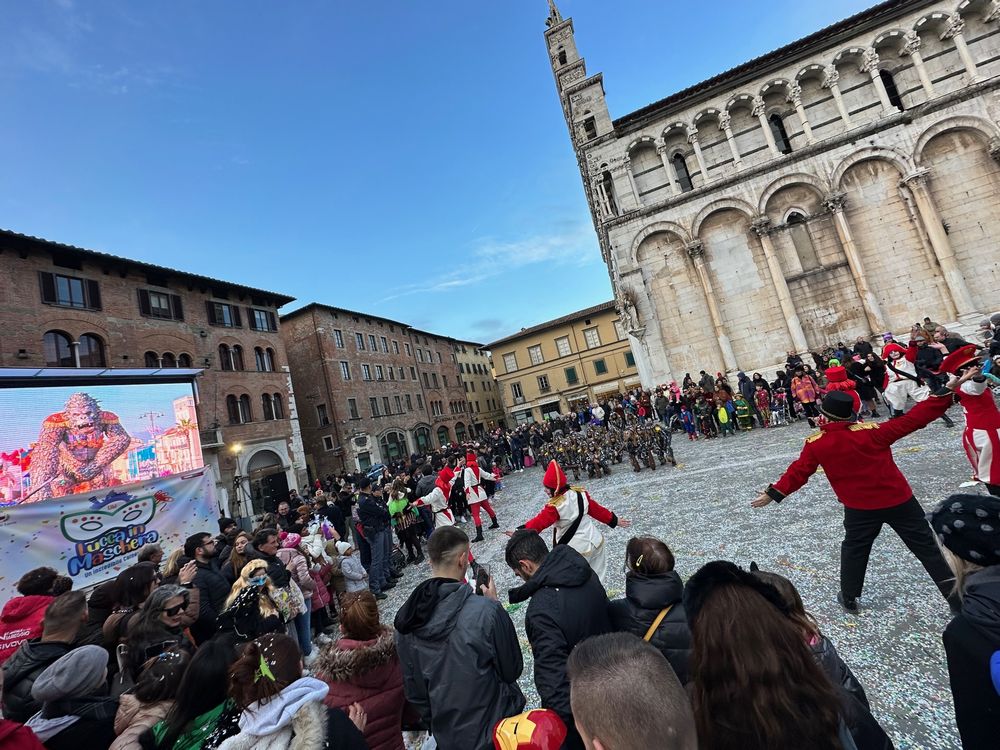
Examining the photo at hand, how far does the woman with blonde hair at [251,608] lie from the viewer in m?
3.93

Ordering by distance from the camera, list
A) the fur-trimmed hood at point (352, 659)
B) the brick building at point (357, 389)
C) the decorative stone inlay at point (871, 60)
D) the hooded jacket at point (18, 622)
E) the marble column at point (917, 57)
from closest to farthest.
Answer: the fur-trimmed hood at point (352, 659) < the hooded jacket at point (18, 622) < the marble column at point (917, 57) < the decorative stone inlay at point (871, 60) < the brick building at point (357, 389)

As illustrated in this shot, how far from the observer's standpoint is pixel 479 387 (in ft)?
179

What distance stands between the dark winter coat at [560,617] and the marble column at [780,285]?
64.2 ft

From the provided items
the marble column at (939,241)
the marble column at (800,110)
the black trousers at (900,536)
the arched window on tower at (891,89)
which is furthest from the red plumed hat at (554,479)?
the arched window on tower at (891,89)

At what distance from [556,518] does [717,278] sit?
61.5 feet

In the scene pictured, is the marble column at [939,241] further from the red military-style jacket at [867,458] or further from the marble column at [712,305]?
the red military-style jacket at [867,458]

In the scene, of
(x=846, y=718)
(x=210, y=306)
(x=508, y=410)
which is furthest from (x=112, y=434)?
(x=508, y=410)

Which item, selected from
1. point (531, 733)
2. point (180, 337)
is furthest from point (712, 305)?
point (180, 337)

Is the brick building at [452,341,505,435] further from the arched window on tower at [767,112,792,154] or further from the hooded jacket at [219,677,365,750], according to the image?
the hooded jacket at [219,677,365,750]

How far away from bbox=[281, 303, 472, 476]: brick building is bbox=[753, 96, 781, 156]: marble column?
2911 centimetres

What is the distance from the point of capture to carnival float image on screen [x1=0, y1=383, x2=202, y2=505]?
40.2 feet

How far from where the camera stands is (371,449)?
32.2 metres

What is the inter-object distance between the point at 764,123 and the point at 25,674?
25.9 meters

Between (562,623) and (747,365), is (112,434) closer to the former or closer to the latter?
(562,623)
